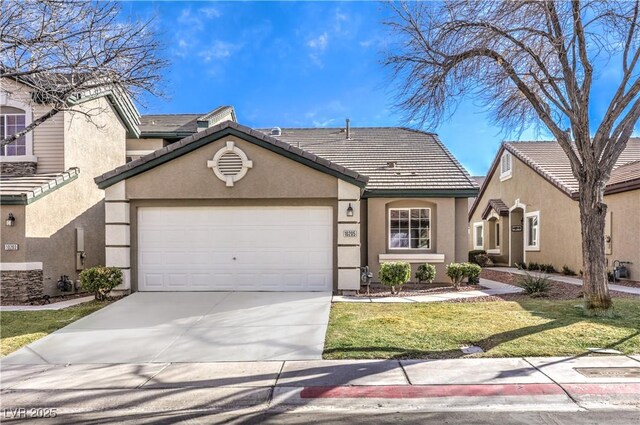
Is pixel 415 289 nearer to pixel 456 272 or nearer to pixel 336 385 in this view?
pixel 456 272

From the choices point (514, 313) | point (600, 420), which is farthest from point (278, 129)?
point (600, 420)

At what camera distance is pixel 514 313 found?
29.2 ft

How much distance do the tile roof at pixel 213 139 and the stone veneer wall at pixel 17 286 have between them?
337 centimetres

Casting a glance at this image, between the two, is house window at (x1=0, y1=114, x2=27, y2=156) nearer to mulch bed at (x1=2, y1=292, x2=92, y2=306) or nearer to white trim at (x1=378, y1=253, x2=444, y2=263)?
mulch bed at (x1=2, y1=292, x2=92, y2=306)

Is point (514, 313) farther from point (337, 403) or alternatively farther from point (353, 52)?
point (353, 52)

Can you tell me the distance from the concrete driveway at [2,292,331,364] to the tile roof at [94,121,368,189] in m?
3.37

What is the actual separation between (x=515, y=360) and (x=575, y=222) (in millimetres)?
12400

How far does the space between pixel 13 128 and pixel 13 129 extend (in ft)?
0.11

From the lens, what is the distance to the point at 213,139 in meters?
11.4

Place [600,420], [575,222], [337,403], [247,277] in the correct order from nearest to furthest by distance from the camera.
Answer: [600,420], [337,403], [247,277], [575,222]

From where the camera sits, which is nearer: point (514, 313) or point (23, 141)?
point (514, 313)

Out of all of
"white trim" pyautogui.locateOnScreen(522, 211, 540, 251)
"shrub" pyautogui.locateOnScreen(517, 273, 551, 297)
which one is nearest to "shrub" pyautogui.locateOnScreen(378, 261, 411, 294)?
"shrub" pyautogui.locateOnScreen(517, 273, 551, 297)

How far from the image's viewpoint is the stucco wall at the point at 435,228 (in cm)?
1326

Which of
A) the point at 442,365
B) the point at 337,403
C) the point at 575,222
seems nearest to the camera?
the point at 337,403
